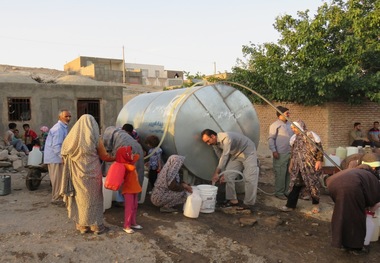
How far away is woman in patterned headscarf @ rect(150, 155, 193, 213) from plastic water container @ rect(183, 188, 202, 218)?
0.13 metres

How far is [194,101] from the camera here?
6145 millimetres

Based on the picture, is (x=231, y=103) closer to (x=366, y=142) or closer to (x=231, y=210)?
(x=231, y=210)

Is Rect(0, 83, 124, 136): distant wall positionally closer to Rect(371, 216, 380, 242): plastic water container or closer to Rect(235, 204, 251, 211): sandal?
Rect(235, 204, 251, 211): sandal

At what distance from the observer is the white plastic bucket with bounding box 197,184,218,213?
17.5 ft

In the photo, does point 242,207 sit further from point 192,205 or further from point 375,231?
point 375,231

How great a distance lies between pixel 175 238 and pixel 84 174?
1.42 m

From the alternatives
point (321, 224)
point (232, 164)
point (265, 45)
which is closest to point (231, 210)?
point (232, 164)

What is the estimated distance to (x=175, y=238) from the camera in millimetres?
4414

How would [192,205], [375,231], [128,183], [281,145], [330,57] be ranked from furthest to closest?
1. [330,57]
2. [281,145]
3. [192,205]
4. [128,183]
5. [375,231]

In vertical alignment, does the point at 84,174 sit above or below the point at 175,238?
above

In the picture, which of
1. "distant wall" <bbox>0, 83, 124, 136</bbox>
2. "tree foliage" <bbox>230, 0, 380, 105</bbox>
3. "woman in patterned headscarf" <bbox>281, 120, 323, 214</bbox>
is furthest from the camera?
"distant wall" <bbox>0, 83, 124, 136</bbox>

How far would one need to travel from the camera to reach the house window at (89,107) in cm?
1486

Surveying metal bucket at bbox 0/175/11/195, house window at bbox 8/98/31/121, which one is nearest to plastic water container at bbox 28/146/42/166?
metal bucket at bbox 0/175/11/195

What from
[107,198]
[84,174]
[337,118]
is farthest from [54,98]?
[337,118]
